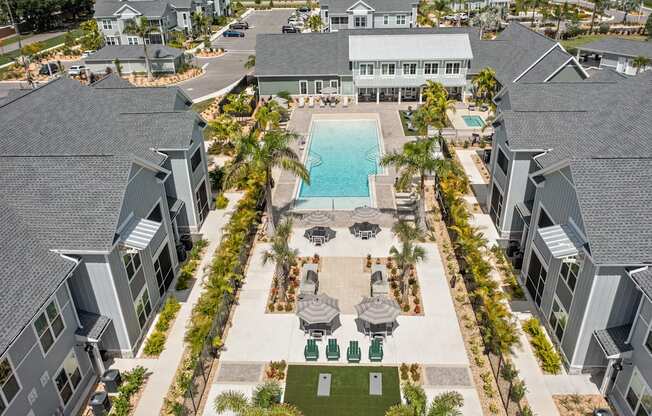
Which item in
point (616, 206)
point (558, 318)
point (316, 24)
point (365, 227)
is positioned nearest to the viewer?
point (616, 206)

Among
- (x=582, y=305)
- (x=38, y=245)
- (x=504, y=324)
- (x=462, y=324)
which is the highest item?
(x=38, y=245)

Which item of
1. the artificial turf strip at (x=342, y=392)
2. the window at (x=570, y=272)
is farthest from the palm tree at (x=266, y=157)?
the window at (x=570, y=272)

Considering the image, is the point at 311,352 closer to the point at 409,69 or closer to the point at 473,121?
the point at 473,121

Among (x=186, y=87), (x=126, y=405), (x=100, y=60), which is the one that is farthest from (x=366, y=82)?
(x=126, y=405)

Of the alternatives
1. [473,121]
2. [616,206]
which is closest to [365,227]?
[616,206]

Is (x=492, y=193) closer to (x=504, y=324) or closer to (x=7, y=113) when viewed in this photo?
(x=504, y=324)

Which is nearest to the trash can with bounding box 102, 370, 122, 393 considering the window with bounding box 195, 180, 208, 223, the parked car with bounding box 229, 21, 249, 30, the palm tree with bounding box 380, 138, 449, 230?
the window with bounding box 195, 180, 208, 223
